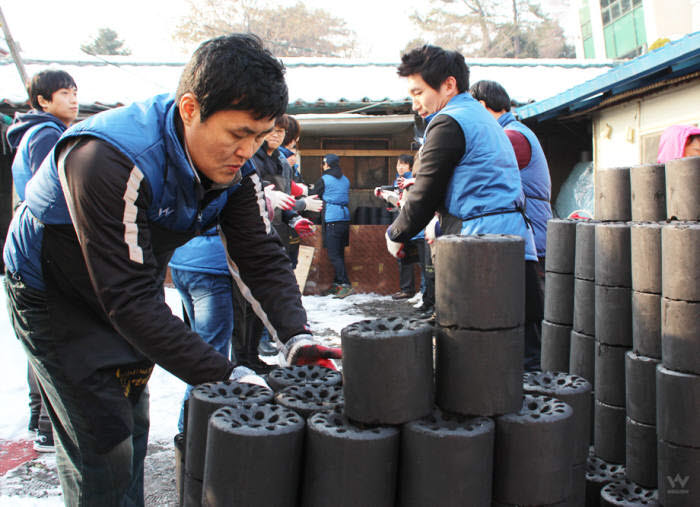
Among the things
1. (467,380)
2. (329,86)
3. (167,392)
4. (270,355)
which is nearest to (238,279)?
(467,380)

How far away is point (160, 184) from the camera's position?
1817 millimetres

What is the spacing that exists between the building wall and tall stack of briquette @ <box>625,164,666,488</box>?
16.8 ft

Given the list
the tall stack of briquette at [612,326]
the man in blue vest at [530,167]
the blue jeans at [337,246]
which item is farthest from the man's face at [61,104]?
the blue jeans at [337,246]

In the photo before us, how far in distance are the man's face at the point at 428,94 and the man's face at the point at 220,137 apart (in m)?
1.81

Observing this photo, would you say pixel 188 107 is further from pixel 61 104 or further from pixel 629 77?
pixel 629 77

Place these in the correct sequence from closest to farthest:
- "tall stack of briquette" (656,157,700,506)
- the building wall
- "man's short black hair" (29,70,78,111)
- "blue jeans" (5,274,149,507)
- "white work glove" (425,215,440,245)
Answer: "blue jeans" (5,274,149,507) < "tall stack of briquette" (656,157,700,506) < "man's short black hair" (29,70,78,111) < "white work glove" (425,215,440,245) < the building wall

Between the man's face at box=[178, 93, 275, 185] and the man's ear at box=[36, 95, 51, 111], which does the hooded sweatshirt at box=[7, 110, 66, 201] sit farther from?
the man's face at box=[178, 93, 275, 185]

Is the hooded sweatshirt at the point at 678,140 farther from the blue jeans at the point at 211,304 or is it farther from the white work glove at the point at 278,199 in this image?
the blue jeans at the point at 211,304

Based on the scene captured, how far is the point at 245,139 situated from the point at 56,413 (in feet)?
3.68

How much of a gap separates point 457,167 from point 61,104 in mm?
2479

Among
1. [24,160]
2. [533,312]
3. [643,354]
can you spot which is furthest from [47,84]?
[643,354]

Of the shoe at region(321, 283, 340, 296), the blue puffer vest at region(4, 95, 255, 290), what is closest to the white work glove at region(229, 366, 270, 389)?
the blue puffer vest at region(4, 95, 255, 290)

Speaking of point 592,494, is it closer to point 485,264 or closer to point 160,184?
point 485,264

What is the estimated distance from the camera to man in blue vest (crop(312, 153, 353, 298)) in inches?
369
